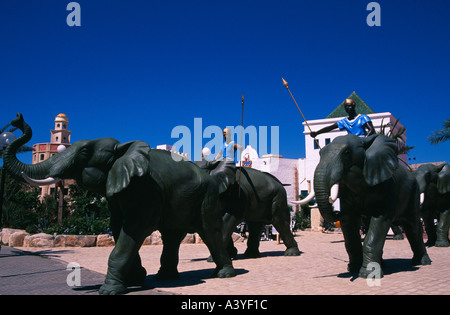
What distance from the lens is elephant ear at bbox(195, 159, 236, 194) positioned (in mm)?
8227

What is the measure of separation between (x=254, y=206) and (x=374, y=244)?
3.72 metres

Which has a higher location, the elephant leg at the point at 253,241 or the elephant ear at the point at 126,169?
the elephant ear at the point at 126,169

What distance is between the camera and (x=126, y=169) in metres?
5.27

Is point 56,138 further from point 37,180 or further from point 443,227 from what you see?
point 37,180

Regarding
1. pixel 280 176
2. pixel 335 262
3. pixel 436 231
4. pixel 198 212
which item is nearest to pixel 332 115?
pixel 280 176

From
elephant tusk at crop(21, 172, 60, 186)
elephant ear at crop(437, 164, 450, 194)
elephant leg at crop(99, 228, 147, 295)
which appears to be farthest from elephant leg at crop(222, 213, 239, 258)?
elephant ear at crop(437, 164, 450, 194)

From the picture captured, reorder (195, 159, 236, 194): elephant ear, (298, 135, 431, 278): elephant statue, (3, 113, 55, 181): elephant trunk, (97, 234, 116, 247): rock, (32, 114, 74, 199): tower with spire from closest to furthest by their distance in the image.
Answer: (3, 113, 55, 181): elephant trunk → (298, 135, 431, 278): elephant statue → (195, 159, 236, 194): elephant ear → (97, 234, 116, 247): rock → (32, 114, 74, 199): tower with spire

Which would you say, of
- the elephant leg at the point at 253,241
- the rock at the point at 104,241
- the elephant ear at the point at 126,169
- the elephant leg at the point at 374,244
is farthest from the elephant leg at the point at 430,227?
the rock at the point at 104,241

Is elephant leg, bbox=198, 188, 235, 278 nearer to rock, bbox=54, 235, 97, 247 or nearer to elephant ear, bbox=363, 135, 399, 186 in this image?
elephant ear, bbox=363, 135, 399, 186

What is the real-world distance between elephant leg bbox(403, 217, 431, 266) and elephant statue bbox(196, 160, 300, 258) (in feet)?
10.1

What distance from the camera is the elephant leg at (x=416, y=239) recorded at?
755 cm

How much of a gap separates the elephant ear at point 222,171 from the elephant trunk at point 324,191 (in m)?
2.79

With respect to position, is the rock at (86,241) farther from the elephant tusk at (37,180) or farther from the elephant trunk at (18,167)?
the elephant tusk at (37,180)
